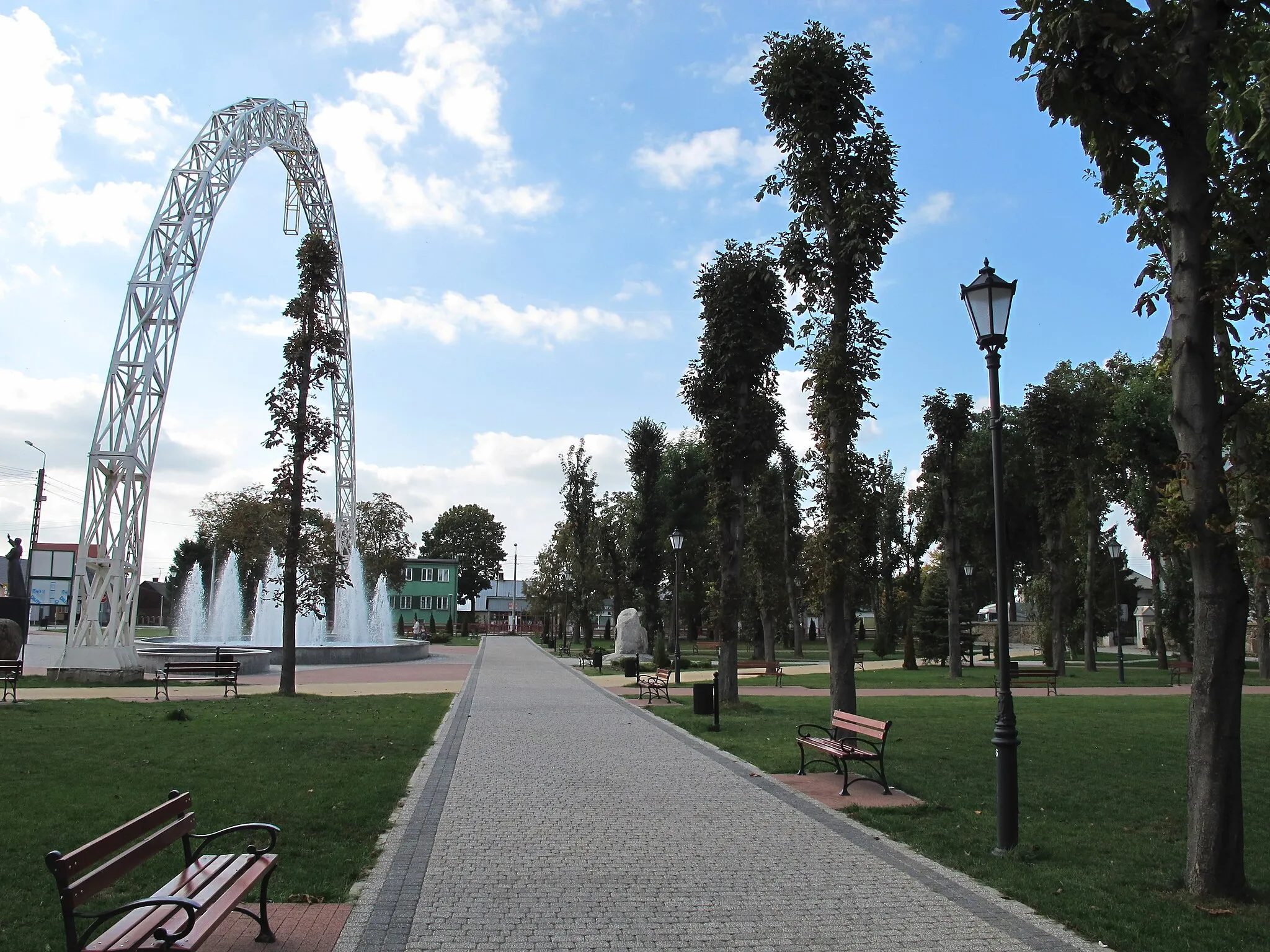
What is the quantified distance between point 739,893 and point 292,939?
9.33 feet

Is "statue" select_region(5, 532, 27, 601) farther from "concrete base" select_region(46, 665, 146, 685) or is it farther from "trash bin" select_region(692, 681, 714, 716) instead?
"trash bin" select_region(692, 681, 714, 716)

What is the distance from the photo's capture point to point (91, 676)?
80.1 ft

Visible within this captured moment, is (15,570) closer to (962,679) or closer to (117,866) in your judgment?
(962,679)

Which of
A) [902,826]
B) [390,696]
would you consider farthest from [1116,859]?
[390,696]

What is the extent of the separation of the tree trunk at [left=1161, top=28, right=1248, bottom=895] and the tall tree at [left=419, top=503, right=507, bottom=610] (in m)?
110

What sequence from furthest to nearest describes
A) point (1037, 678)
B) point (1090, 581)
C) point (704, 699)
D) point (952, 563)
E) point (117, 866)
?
point (1090, 581) → point (952, 563) → point (1037, 678) → point (704, 699) → point (117, 866)

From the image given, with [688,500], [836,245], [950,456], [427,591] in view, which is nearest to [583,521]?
[688,500]

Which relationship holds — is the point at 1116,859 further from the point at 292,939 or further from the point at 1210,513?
the point at 292,939

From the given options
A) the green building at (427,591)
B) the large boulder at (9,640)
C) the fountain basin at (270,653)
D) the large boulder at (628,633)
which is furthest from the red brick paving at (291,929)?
the green building at (427,591)

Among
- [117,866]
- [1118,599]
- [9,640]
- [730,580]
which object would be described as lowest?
[9,640]

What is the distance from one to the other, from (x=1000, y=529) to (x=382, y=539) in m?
65.1

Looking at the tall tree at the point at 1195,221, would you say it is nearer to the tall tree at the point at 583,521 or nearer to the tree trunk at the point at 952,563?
the tree trunk at the point at 952,563

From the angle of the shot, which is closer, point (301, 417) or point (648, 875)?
point (648, 875)

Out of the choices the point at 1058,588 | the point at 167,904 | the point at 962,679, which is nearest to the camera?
the point at 167,904
